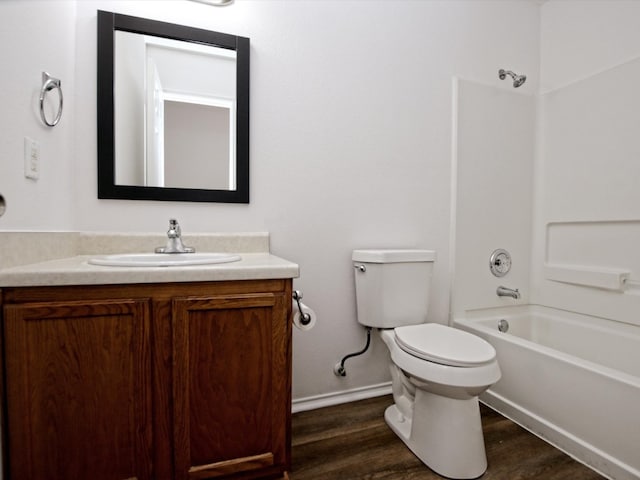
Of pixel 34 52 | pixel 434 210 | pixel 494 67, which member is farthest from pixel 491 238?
pixel 34 52

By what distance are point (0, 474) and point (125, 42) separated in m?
1.53

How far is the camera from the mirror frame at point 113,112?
1.36m

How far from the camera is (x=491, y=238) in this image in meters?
2.09

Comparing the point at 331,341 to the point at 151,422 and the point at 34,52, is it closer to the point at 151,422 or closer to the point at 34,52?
the point at 151,422

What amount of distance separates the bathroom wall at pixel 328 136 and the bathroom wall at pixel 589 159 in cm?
39

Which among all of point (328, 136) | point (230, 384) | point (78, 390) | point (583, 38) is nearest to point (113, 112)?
point (328, 136)

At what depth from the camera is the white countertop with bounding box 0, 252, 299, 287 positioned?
0.86 metres

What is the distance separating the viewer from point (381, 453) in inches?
53.1

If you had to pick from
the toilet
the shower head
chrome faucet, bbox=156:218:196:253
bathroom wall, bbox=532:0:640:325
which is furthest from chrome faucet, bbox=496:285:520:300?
chrome faucet, bbox=156:218:196:253

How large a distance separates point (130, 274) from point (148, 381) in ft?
1.03

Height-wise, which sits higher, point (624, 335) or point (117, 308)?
point (117, 308)

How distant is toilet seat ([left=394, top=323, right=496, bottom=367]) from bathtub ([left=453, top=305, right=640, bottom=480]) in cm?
39

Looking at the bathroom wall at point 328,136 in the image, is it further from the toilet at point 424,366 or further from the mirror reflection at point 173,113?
the toilet at point 424,366

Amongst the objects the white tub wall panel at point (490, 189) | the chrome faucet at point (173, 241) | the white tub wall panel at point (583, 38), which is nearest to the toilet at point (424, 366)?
the white tub wall panel at point (490, 189)
